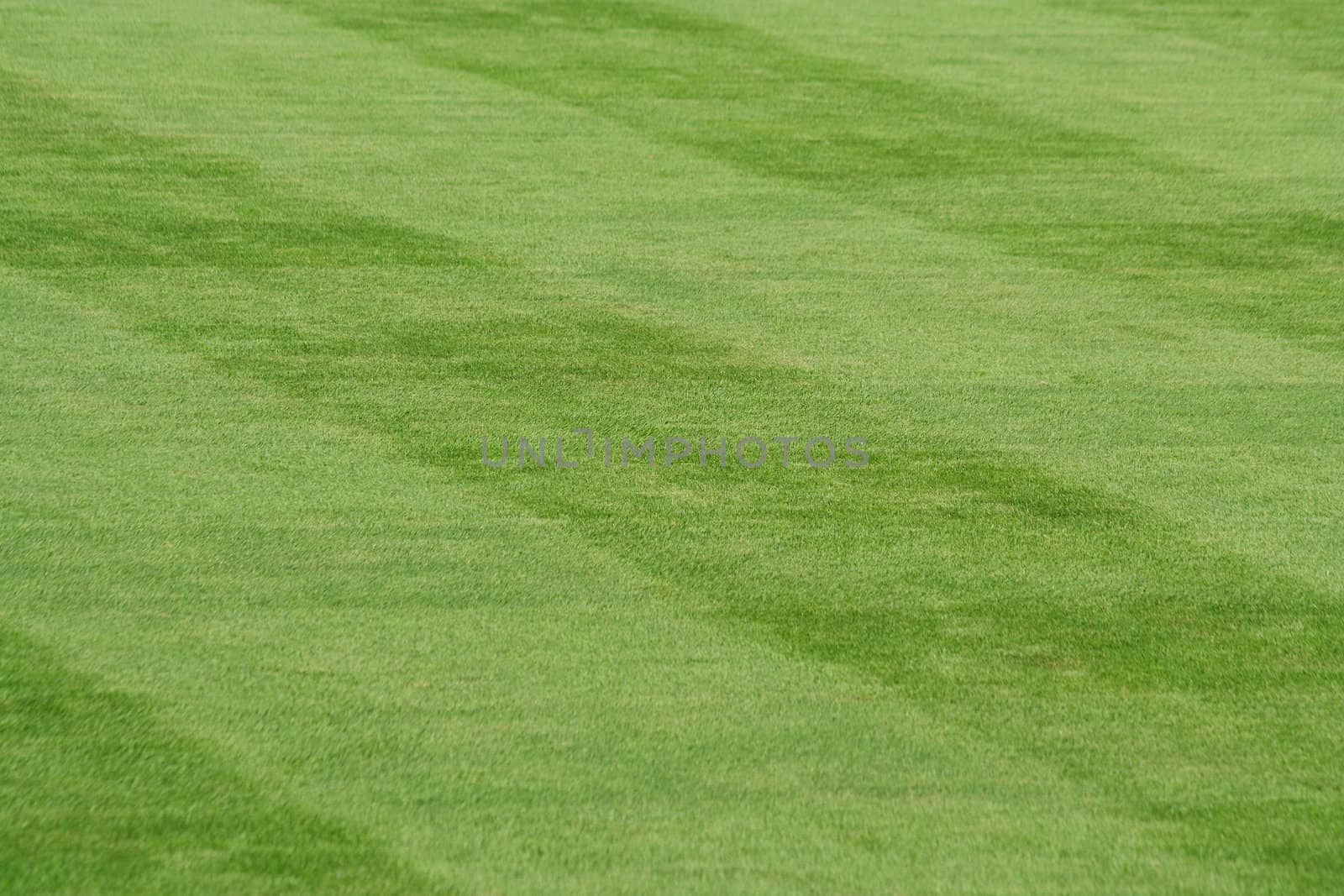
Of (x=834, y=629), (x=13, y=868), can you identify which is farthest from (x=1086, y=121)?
(x=13, y=868)

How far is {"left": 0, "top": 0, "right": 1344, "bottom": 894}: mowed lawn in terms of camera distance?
269cm

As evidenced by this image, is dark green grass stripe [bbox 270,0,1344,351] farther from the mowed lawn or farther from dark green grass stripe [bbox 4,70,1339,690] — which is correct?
dark green grass stripe [bbox 4,70,1339,690]

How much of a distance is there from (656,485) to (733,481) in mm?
209

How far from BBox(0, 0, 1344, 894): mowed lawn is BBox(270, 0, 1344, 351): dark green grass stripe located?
3cm

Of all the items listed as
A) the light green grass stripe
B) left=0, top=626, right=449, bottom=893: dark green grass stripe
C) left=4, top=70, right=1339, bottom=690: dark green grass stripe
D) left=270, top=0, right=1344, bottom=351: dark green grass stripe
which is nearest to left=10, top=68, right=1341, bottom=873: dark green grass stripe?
left=4, top=70, right=1339, bottom=690: dark green grass stripe

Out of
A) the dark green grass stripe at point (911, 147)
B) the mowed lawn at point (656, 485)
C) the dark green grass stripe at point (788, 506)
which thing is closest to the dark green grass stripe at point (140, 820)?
the mowed lawn at point (656, 485)

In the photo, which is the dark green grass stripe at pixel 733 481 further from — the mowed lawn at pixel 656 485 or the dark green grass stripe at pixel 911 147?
the dark green grass stripe at pixel 911 147

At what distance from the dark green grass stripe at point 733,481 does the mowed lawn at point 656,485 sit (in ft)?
0.05

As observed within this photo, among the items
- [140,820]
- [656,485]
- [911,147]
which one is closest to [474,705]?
[140,820]

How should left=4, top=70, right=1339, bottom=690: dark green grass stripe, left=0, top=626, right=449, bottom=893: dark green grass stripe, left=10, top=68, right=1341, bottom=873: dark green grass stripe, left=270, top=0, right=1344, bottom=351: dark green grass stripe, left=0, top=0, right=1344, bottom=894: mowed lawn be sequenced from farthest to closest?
left=270, top=0, right=1344, bottom=351: dark green grass stripe, left=4, top=70, right=1339, bottom=690: dark green grass stripe, left=10, top=68, right=1341, bottom=873: dark green grass stripe, left=0, top=0, right=1344, bottom=894: mowed lawn, left=0, top=626, right=449, bottom=893: dark green grass stripe

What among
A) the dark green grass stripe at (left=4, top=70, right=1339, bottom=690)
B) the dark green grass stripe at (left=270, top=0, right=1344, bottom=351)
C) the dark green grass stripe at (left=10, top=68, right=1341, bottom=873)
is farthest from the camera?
the dark green grass stripe at (left=270, top=0, right=1344, bottom=351)

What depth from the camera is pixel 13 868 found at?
2506mm

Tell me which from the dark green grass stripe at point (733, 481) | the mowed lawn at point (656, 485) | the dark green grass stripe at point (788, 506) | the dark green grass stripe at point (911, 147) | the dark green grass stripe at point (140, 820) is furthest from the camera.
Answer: the dark green grass stripe at point (911, 147)

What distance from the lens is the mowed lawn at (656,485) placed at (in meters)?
2.69
